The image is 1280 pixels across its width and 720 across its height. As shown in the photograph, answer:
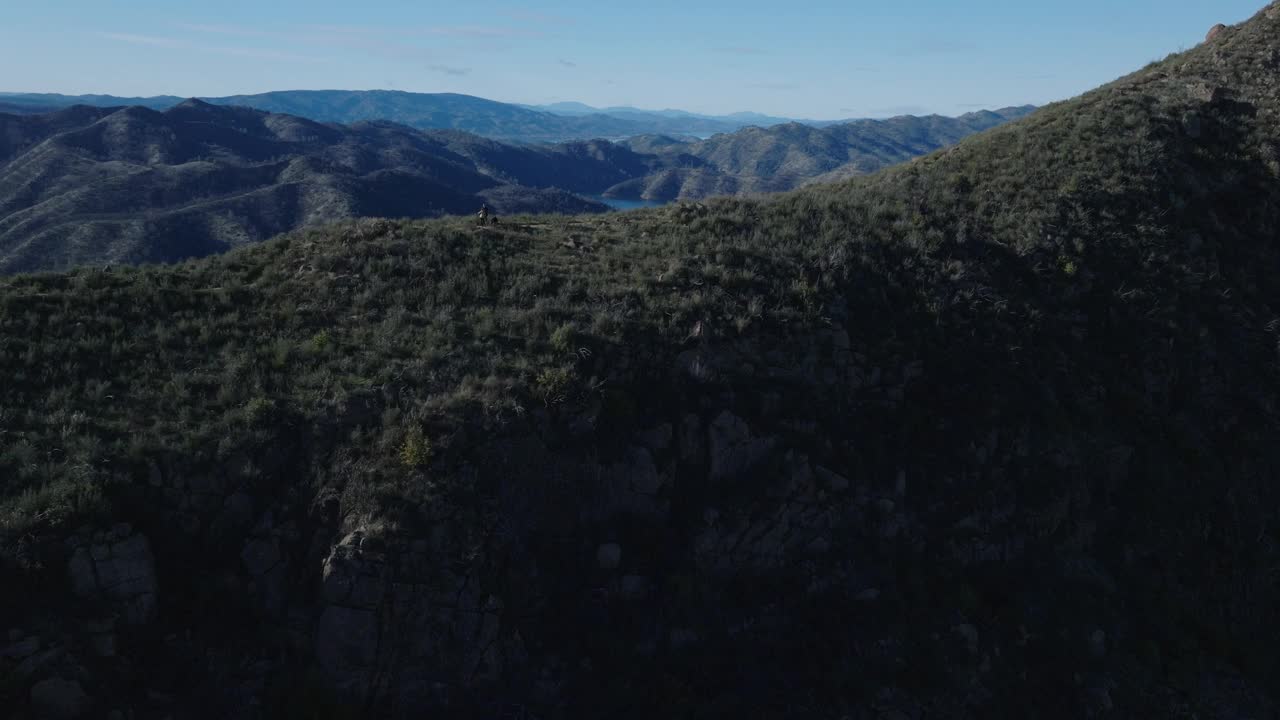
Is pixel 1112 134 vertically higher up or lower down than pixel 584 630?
higher up

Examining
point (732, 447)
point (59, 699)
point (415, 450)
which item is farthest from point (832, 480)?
point (59, 699)

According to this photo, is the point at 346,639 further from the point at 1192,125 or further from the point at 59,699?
the point at 1192,125

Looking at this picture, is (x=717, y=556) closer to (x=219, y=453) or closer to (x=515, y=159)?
(x=219, y=453)

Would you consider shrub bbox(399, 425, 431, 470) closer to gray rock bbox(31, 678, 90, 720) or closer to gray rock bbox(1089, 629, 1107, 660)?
gray rock bbox(31, 678, 90, 720)

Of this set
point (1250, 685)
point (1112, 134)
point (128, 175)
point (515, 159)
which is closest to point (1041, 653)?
point (1250, 685)

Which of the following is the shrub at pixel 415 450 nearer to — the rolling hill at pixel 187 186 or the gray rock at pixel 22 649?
the gray rock at pixel 22 649

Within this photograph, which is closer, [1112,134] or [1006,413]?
[1006,413]
